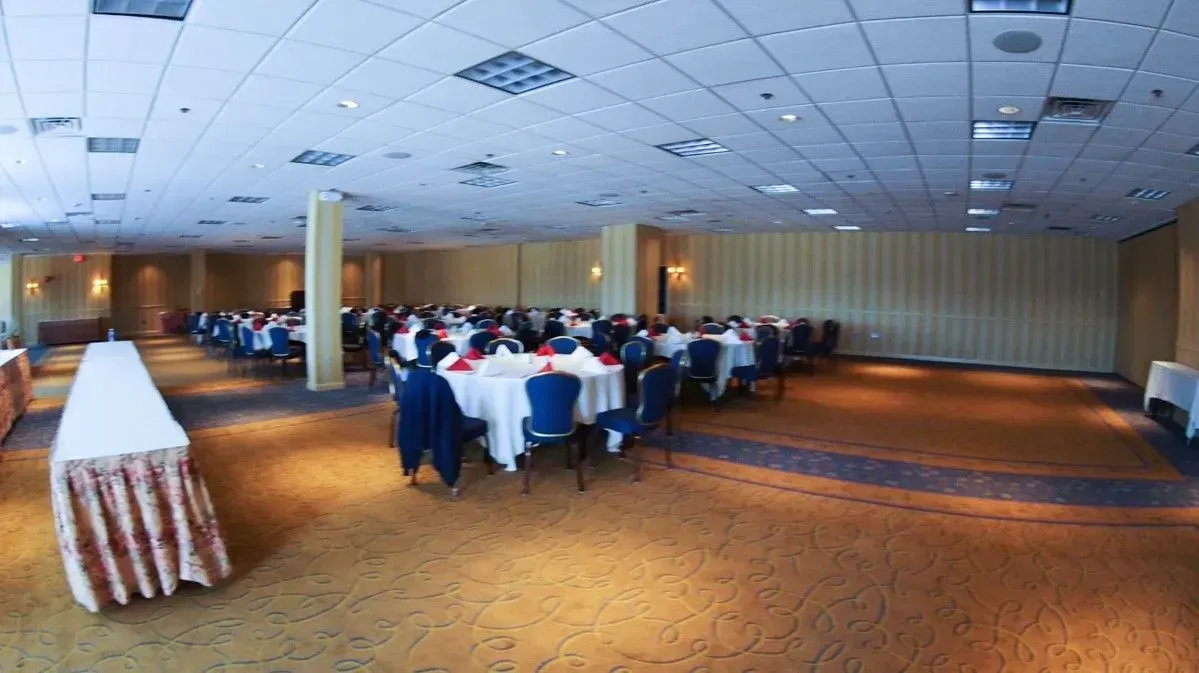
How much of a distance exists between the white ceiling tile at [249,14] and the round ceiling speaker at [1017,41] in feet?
14.1

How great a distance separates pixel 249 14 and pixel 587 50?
2.15 metres

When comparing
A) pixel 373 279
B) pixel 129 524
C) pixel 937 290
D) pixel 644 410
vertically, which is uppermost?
pixel 373 279

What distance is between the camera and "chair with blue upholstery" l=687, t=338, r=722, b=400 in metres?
8.98

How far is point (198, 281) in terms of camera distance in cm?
2488

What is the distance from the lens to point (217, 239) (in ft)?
67.2

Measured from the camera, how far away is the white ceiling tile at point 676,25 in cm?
381

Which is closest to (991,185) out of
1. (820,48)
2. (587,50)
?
(820,48)

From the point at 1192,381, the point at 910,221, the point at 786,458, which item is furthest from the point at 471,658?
the point at 910,221

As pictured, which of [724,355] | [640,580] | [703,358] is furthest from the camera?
[724,355]

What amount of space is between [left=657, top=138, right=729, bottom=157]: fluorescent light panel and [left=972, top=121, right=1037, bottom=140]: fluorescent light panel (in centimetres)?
259

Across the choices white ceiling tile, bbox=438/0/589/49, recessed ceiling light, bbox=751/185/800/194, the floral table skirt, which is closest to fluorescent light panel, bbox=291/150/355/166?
white ceiling tile, bbox=438/0/589/49

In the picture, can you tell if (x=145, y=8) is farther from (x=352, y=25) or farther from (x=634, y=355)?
(x=634, y=355)

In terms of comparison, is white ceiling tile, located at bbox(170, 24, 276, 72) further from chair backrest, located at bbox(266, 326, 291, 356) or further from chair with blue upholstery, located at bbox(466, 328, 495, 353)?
chair backrest, located at bbox(266, 326, 291, 356)

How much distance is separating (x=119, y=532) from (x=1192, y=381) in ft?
35.6
